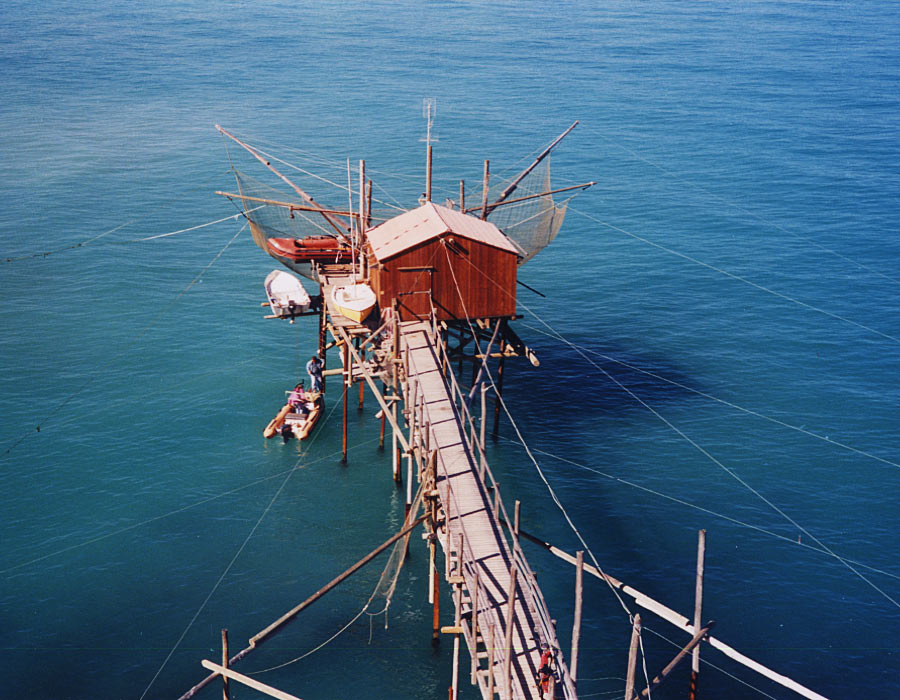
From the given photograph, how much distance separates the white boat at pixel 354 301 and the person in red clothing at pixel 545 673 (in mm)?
18438

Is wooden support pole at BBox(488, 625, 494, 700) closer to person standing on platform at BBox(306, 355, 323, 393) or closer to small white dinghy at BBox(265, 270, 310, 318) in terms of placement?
person standing on platform at BBox(306, 355, 323, 393)

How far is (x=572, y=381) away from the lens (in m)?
47.2

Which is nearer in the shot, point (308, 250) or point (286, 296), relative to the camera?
point (286, 296)

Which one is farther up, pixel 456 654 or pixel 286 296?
pixel 286 296

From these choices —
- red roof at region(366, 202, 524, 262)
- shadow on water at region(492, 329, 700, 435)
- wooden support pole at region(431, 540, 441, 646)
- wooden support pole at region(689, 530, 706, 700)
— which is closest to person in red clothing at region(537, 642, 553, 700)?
wooden support pole at region(689, 530, 706, 700)

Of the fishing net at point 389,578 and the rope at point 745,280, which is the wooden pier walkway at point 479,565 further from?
the rope at point 745,280

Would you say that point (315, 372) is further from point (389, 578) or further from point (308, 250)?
point (389, 578)

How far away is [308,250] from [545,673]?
26954 mm

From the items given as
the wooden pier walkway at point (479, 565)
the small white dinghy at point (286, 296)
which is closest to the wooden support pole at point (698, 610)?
the wooden pier walkway at point (479, 565)

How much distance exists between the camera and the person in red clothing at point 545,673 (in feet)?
67.4

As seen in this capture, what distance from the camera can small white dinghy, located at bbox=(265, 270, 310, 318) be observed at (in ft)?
132

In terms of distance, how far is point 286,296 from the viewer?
40.8m

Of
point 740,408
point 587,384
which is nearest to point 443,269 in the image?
point 587,384

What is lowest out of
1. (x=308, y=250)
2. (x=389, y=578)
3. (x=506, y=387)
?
(x=389, y=578)
